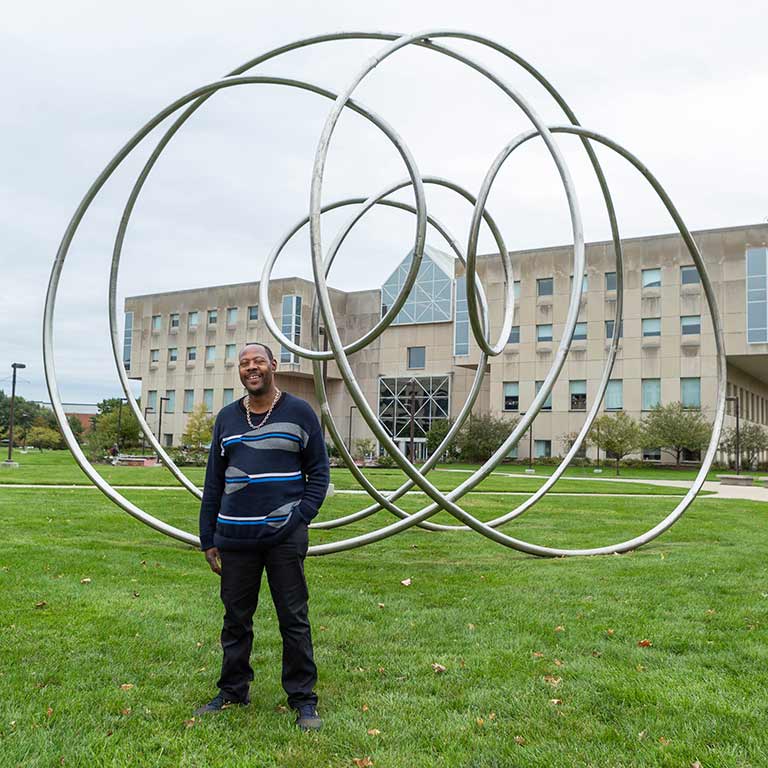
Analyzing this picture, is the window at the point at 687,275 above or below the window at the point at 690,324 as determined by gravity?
above

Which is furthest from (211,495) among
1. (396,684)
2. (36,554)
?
(36,554)

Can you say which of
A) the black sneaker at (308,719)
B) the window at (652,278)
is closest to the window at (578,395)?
the window at (652,278)

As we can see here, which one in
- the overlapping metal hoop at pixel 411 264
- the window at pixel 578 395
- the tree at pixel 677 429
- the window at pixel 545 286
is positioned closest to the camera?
the overlapping metal hoop at pixel 411 264

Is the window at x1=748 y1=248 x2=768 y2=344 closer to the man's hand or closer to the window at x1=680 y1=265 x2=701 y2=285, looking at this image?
the window at x1=680 y1=265 x2=701 y2=285

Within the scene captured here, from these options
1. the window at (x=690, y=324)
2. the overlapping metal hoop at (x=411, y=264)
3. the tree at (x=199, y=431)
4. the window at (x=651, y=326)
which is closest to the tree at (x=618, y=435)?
the window at (x=651, y=326)

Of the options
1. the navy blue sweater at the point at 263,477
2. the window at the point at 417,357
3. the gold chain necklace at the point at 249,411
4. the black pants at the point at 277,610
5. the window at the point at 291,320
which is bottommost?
the black pants at the point at 277,610

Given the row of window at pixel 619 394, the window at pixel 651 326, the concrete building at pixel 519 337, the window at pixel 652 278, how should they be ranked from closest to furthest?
1. the concrete building at pixel 519 337
2. the row of window at pixel 619 394
3. the window at pixel 652 278
4. the window at pixel 651 326

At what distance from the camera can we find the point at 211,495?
529cm

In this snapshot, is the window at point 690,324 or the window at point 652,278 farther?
the window at point 652,278

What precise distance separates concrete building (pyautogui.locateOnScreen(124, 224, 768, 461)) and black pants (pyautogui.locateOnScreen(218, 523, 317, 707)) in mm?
52593

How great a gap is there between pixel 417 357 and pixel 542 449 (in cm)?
1490

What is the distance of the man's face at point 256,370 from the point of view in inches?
202

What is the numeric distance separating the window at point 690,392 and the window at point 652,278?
22.4ft

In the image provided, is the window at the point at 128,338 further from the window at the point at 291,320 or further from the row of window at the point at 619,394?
the row of window at the point at 619,394
